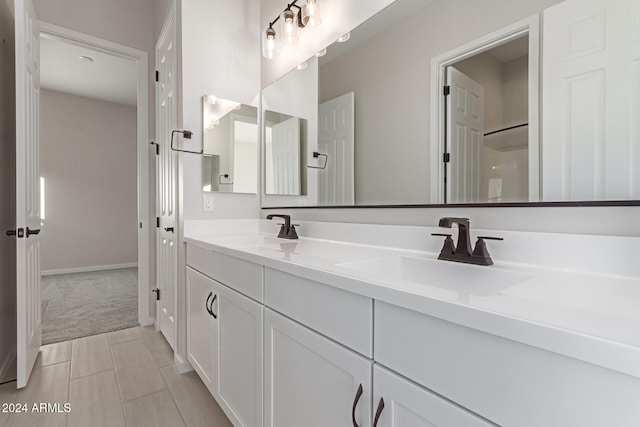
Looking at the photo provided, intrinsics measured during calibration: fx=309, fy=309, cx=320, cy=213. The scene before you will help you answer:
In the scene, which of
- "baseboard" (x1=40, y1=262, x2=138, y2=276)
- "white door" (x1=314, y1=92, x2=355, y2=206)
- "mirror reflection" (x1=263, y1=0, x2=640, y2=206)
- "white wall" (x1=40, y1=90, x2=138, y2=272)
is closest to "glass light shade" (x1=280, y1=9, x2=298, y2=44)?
"mirror reflection" (x1=263, y1=0, x2=640, y2=206)

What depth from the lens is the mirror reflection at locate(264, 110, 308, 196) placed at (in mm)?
1872

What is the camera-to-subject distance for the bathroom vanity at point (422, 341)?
412 mm

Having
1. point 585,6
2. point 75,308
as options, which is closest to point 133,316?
point 75,308

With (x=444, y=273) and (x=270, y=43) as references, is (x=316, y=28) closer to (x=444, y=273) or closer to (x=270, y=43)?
(x=270, y=43)

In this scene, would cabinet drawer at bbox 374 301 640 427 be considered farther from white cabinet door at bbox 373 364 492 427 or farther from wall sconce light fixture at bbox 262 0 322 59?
wall sconce light fixture at bbox 262 0 322 59

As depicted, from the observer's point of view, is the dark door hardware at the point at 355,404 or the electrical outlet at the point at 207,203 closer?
the dark door hardware at the point at 355,404

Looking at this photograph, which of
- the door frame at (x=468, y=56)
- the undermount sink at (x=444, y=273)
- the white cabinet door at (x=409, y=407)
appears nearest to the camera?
the white cabinet door at (x=409, y=407)

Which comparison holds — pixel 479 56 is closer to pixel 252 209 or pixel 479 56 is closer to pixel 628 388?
pixel 628 388

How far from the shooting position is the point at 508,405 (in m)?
0.47

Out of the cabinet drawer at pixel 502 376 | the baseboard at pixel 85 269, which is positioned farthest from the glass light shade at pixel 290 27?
the baseboard at pixel 85 269

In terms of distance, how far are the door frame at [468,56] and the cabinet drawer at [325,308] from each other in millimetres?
603

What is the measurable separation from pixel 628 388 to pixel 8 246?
2942mm

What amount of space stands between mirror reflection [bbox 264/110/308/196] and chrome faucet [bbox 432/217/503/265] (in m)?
1.02

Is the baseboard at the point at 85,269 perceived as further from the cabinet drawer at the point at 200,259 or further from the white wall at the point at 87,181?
the cabinet drawer at the point at 200,259
